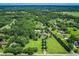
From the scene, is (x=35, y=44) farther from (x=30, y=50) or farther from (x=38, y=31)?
(x=38, y=31)

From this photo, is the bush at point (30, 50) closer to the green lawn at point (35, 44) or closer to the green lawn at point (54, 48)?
the green lawn at point (35, 44)

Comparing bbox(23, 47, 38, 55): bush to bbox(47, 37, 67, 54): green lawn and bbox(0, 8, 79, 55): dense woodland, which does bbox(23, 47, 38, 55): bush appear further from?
bbox(47, 37, 67, 54): green lawn

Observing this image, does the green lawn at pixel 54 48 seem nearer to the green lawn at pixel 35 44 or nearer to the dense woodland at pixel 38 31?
the dense woodland at pixel 38 31

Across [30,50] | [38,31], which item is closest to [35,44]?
[30,50]

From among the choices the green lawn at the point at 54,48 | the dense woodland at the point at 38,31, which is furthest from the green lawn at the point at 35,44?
the green lawn at the point at 54,48

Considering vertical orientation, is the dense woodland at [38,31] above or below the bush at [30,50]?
above

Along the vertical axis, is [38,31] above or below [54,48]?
above

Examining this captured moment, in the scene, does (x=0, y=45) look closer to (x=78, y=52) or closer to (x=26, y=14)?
(x=26, y=14)

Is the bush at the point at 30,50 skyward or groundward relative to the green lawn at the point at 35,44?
groundward
